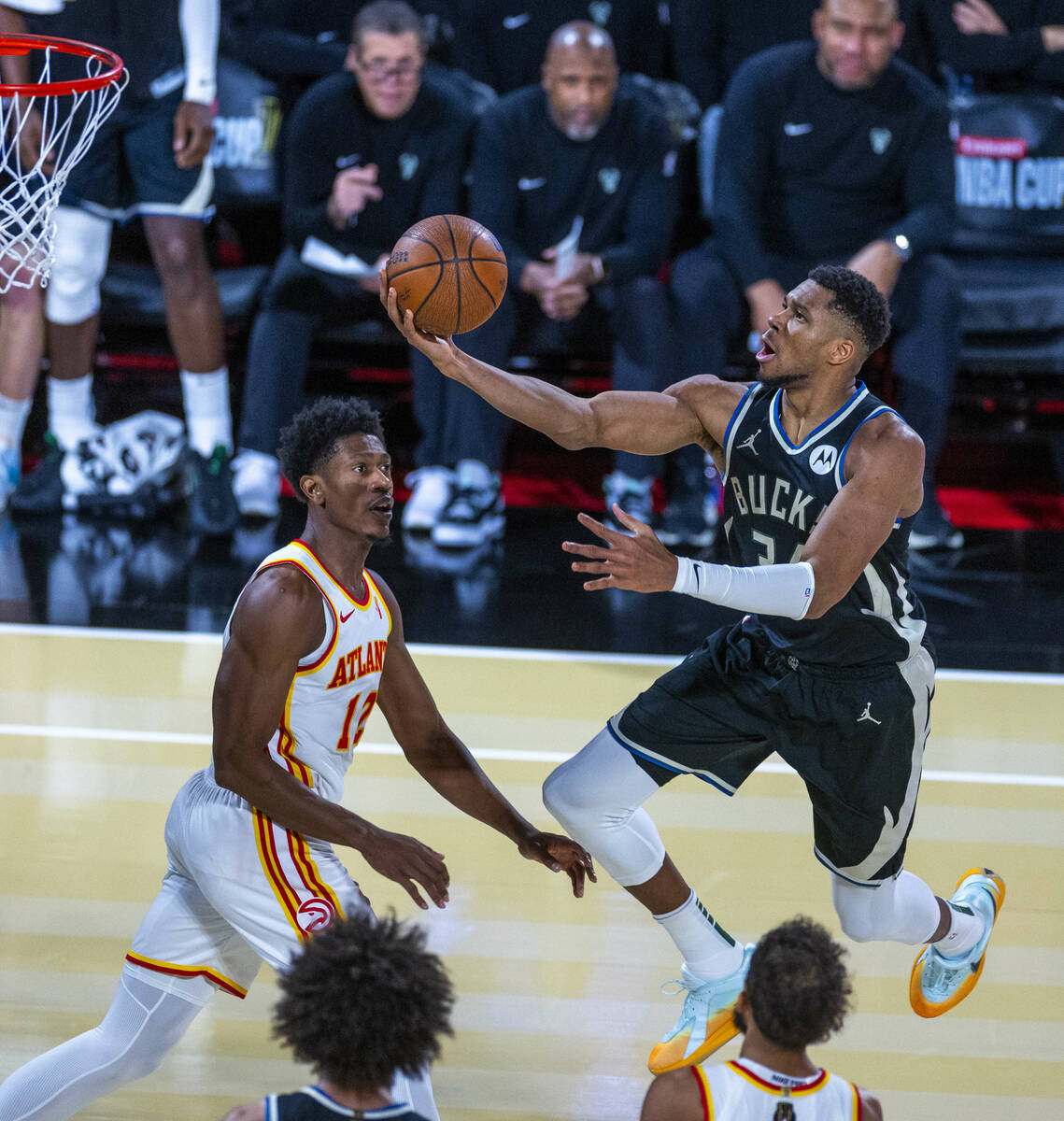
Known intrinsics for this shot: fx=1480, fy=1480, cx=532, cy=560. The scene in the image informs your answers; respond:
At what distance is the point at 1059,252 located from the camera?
9312 mm

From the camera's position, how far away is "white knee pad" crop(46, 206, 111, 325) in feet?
29.0

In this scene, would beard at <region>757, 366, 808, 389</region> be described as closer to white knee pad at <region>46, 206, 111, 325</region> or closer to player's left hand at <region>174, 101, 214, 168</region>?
player's left hand at <region>174, 101, 214, 168</region>

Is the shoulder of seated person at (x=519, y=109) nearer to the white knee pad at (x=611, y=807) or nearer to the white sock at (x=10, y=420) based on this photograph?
the white sock at (x=10, y=420)

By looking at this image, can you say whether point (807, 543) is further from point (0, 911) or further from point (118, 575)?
point (118, 575)

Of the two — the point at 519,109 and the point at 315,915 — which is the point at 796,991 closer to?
the point at 315,915

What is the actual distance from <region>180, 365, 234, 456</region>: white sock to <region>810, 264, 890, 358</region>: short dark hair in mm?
5857

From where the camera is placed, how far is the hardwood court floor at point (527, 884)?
3605 mm

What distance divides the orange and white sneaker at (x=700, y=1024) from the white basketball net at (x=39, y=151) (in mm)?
2926

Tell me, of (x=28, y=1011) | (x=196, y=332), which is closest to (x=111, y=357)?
(x=196, y=332)

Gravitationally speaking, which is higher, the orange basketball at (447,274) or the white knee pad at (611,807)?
the orange basketball at (447,274)

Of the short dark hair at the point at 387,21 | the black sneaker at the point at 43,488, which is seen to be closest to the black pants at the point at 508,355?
the short dark hair at the point at 387,21

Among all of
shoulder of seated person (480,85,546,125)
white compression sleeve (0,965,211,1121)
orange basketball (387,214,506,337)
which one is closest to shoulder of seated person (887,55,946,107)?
shoulder of seated person (480,85,546,125)

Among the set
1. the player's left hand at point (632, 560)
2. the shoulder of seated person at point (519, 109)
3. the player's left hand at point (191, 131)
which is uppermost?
the shoulder of seated person at point (519, 109)

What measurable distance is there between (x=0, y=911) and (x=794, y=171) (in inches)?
255
